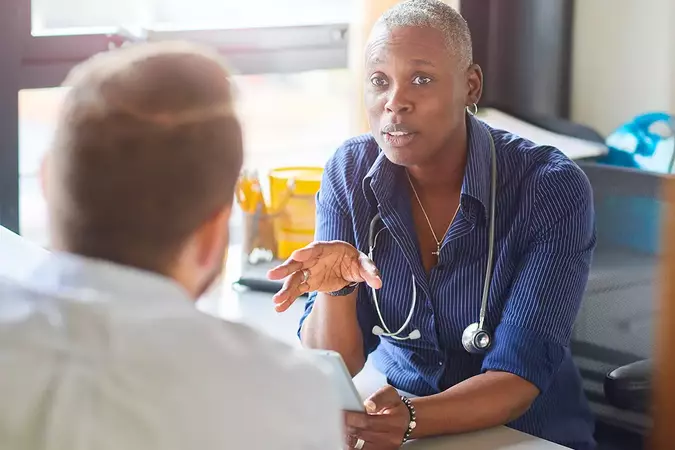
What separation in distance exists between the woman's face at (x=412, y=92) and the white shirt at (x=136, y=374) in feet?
2.90

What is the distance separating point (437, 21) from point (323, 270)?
18.2 inches

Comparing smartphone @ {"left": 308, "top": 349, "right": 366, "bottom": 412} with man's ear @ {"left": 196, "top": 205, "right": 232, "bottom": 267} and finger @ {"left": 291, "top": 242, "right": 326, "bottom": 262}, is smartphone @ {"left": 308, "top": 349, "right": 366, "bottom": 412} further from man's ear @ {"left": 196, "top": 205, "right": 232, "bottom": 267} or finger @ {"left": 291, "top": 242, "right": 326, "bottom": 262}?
finger @ {"left": 291, "top": 242, "right": 326, "bottom": 262}

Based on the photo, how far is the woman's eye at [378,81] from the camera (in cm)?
171

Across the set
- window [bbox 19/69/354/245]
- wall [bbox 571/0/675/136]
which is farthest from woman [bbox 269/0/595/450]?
wall [bbox 571/0/675/136]

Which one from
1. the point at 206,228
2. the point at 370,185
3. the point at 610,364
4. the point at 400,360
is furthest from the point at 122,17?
the point at 206,228

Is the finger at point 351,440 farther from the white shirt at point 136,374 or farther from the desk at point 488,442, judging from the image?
the white shirt at point 136,374

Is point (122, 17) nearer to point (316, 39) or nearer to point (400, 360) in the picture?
point (316, 39)

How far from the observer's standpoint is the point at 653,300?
1.75 meters

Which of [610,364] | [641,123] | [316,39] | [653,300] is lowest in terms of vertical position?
[610,364]

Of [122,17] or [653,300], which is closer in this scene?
[653,300]

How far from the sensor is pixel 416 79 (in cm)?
169

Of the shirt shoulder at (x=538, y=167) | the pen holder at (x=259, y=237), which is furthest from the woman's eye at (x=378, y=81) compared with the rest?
the pen holder at (x=259, y=237)

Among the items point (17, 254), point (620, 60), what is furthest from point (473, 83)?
point (620, 60)

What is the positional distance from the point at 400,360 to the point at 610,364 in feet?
1.36
